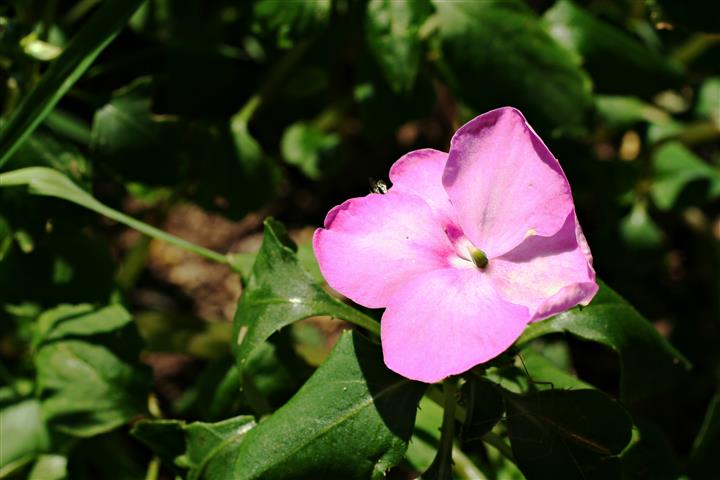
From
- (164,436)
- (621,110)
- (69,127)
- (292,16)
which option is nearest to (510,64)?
(292,16)

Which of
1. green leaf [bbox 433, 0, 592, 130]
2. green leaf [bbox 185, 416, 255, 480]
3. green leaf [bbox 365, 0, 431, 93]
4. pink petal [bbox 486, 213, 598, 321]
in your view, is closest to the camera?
pink petal [bbox 486, 213, 598, 321]

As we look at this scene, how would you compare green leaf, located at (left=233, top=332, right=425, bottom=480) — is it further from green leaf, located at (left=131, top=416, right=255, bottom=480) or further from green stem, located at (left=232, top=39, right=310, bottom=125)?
green stem, located at (left=232, top=39, right=310, bottom=125)

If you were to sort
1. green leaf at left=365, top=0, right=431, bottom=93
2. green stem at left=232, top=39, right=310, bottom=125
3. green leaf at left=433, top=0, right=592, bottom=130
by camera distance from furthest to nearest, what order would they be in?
green stem at left=232, top=39, right=310, bottom=125 < green leaf at left=433, top=0, right=592, bottom=130 < green leaf at left=365, top=0, right=431, bottom=93

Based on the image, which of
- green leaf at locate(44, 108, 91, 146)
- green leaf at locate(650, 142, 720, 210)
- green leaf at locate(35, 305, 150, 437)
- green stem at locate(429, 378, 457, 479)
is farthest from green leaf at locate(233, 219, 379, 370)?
green leaf at locate(650, 142, 720, 210)

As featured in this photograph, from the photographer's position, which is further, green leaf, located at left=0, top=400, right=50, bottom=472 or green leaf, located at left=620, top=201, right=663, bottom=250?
green leaf, located at left=620, top=201, right=663, bottom=250

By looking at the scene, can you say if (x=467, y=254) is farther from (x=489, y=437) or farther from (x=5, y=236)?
(x=5, y=236)

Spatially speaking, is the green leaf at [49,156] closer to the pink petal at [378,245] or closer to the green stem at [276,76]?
the green stem at [276,76]

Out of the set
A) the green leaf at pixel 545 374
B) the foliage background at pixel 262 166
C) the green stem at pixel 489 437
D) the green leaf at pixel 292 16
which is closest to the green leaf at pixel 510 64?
the foliage background at pixel 262 166
